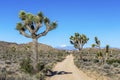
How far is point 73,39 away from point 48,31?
3817 cm

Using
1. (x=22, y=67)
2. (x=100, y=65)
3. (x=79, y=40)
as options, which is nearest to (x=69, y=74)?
(x=22, y=67)

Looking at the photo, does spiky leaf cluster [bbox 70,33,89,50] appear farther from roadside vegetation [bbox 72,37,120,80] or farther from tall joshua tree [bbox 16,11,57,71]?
tall joshua tree [bbox 16,11,57,71]

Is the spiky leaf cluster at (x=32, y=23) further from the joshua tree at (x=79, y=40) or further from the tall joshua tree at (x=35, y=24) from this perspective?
the joshua tree at (x=79, y=40)

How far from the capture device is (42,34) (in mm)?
22953

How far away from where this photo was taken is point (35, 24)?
74.7ft

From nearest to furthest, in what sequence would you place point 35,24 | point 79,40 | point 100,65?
point 35,24 < point 100,65 < point 79,40

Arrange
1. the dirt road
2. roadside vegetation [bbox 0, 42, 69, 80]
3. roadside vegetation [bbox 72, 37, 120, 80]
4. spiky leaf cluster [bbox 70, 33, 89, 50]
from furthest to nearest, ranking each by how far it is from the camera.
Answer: spiky leaf cluster [bbox 70, 33, 89, 50] → roadside vegetation [bbox 72, 37, 120, 80] → the dirt road → roadside vegetation [bbox 0, 42, 69, 80]

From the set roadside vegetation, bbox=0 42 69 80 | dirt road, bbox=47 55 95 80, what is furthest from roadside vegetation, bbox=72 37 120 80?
roadside vegetation, bbox=0 42 69 80

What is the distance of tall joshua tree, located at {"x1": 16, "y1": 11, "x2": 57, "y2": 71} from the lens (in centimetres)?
2258

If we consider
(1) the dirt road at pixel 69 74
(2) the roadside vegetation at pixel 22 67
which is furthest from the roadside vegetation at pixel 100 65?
(2) the roadside vegetation at pixel 22 67

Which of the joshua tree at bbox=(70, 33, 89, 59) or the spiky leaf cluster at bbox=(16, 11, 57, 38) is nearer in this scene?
the spiky leaf cluster at bbox=(16, 11, 57, 38)

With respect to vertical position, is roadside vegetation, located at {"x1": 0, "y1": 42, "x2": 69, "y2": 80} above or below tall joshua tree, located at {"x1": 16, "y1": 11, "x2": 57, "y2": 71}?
below

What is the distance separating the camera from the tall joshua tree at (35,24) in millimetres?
22578

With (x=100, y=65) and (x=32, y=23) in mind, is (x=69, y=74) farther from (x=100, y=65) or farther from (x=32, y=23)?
(x=100, y=65)
